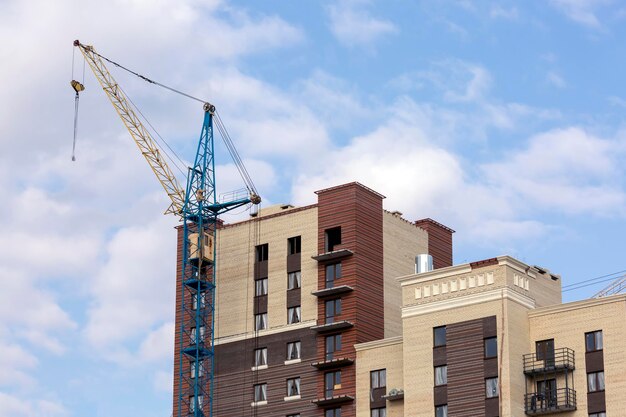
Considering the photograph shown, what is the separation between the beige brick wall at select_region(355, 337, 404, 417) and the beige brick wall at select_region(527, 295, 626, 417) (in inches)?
598

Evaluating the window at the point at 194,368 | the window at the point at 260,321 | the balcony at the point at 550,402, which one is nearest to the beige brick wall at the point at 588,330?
the balcony at the point at 550,402

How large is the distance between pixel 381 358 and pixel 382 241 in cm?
1598

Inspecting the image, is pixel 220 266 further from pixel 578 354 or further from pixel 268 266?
pixel 578 354

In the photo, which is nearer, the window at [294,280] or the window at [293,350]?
the window at [293,350]

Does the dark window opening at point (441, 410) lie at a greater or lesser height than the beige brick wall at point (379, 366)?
lesser

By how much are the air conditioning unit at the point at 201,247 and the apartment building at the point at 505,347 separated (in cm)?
3020

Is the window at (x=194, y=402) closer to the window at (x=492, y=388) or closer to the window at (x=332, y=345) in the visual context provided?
the window at (x=332, y=345)

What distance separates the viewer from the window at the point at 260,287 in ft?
539

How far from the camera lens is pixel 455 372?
5497 inches

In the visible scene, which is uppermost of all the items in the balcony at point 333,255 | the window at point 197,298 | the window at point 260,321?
the balcony at point 333,255

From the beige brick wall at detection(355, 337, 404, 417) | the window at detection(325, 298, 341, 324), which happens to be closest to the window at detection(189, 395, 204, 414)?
the window at detection(325, 298, 341, 324)

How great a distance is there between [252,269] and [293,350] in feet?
37.4

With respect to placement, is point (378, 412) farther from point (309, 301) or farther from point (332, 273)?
point (332, 273)

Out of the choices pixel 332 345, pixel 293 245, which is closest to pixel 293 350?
pixel 332 345
